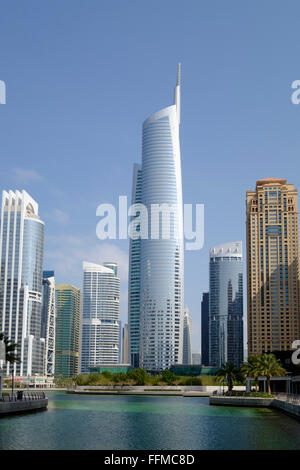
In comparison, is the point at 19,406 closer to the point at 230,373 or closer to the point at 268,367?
the point at 268,367

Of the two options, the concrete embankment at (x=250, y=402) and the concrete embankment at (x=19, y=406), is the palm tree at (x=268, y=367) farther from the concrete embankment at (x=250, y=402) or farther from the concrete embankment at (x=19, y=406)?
the concrete embankment at (x=19, y=406)

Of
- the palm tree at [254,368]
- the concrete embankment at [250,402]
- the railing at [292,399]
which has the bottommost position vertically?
the concrete embankment at [250,402]

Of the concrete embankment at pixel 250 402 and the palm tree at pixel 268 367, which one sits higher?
the palm tree at pixel 268 367

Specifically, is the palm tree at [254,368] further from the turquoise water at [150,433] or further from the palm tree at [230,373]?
the turquoise water at [150,433]

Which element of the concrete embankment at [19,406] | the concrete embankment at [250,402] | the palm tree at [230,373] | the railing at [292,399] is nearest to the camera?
the concrete embankment at [19,406]

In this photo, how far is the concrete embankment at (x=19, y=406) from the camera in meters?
79.3

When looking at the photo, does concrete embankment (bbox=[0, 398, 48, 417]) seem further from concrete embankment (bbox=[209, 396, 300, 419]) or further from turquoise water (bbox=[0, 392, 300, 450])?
concrete embankment (bbox=[209, 396, 300, 419])

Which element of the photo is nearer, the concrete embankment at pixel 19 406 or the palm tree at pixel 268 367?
the concrete embankment at pixel 19 406

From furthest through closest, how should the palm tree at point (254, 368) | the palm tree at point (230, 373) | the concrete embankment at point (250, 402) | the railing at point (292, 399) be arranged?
the palm tree at point (230, 373) < the palm tree at point (254, 368) < the concrete embankment at point (250, 402) < the railing at point (292, 399)

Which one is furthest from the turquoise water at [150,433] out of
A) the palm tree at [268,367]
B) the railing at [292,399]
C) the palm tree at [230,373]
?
the palm tree at [230,373]

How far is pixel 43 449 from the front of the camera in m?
50.3

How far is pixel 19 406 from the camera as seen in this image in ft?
278

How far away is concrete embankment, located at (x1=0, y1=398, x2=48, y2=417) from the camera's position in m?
79.3
